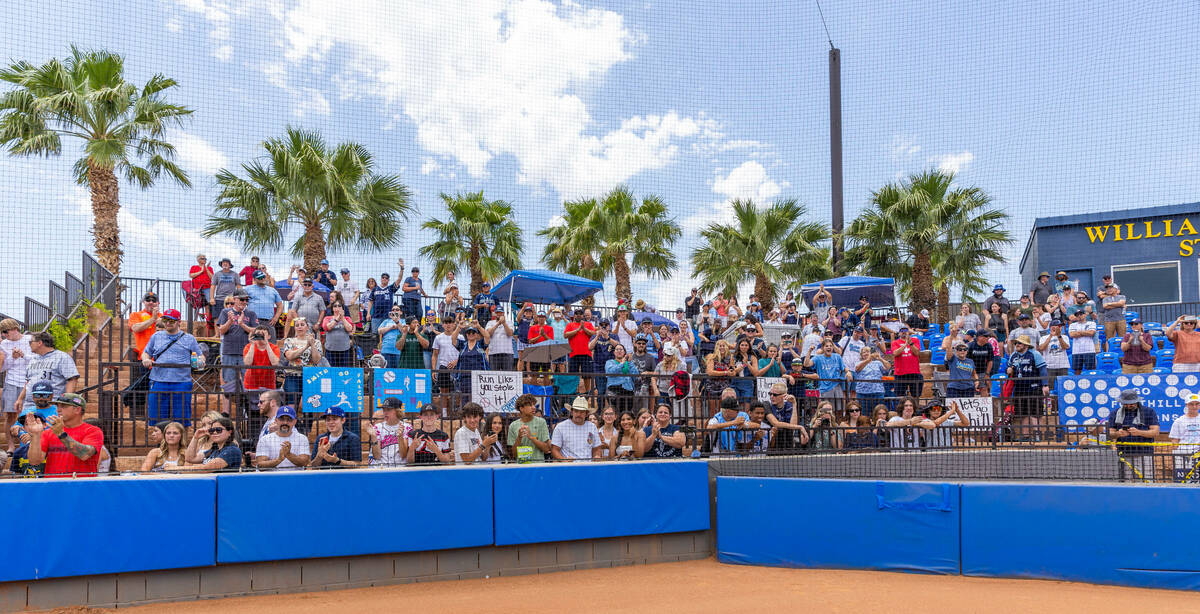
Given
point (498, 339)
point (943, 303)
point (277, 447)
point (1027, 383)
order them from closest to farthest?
point (277, 447)
point (1027, 383)
point (498, 339)
point (943, 303)

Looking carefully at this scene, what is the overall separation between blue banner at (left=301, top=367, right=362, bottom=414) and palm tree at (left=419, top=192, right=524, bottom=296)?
18.0m

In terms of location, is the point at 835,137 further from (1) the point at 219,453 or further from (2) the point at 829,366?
(1) the point at 219,453

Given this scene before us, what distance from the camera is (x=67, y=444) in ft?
23.0

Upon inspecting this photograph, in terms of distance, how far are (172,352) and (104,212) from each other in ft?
45.1

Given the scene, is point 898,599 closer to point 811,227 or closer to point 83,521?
point 83,521

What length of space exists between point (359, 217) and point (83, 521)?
16.2m

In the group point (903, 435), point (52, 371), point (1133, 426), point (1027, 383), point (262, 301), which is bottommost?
point (903, 435)

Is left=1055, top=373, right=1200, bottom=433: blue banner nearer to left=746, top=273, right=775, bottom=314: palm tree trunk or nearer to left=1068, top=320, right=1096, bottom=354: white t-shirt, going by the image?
left=1068, top=320, right=1096, bottom=354: white t-shirt

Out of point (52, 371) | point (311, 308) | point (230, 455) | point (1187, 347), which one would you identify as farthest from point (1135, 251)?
point (52, 371)

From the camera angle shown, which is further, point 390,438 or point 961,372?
point 961,372

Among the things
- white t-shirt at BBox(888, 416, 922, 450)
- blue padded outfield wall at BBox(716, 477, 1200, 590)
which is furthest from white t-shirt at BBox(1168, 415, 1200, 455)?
blue padded outfield wall at BBox(716, 477, 1200, 590)

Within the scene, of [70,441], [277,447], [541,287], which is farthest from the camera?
[541,287]

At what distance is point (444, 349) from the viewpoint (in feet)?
39.5

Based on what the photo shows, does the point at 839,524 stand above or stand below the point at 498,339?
below
